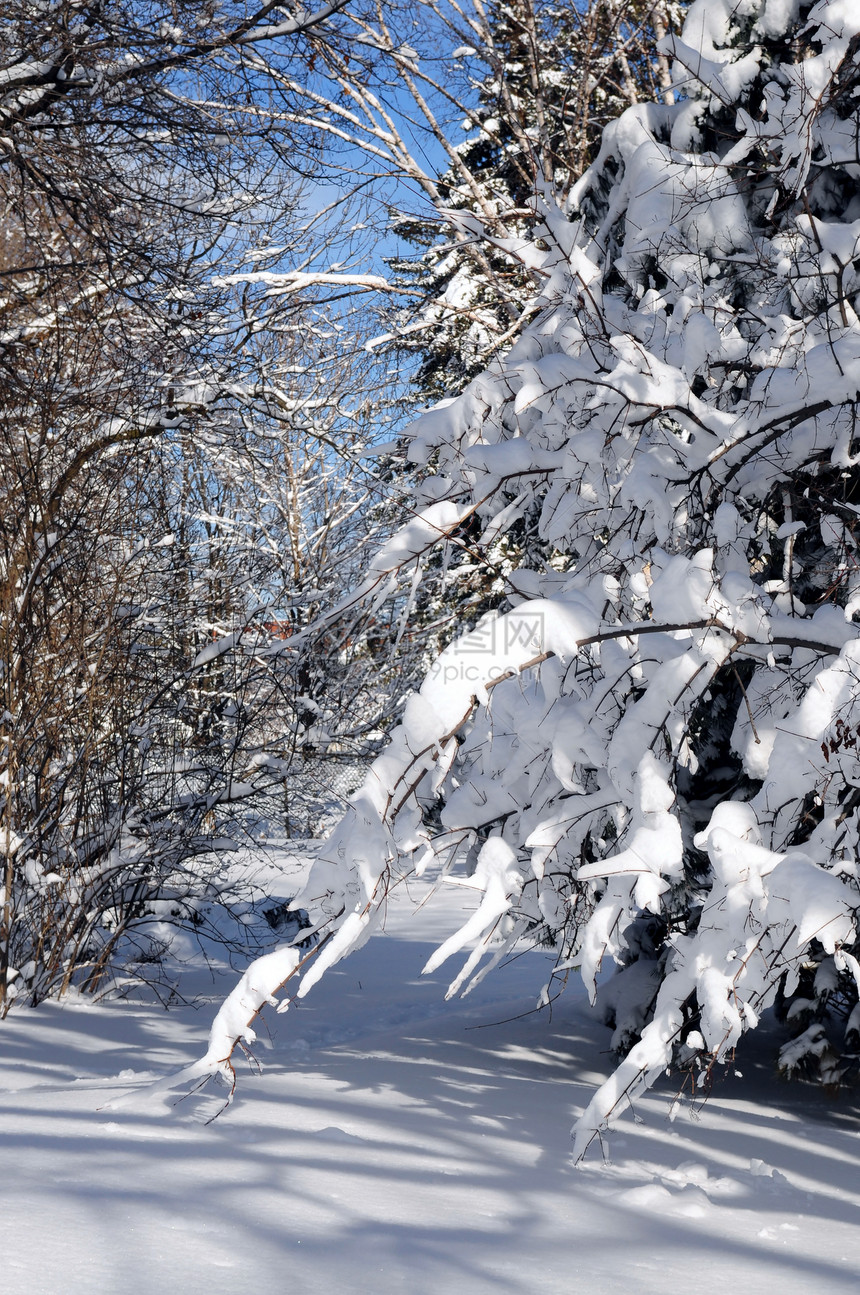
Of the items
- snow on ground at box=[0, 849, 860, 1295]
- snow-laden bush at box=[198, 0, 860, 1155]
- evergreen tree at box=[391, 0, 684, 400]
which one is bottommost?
snow on ground at box=[0, 849, 860, 1295]

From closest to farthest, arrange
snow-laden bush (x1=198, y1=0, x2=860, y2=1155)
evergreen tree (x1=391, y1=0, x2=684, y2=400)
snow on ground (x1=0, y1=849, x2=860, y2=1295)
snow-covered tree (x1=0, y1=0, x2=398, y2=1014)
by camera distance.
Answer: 1. snow on ground (x1=0, y1=849, x2=860, y2=1295)
2. snow-laden bush (x1=198, y1=0, x2=860, y2=1155)
3. snow-covered tree (x1=0, y1=0, x2=398, y2=1014)
4. evergreen tree (x1=391, y1=0, x2=684, y2=400)

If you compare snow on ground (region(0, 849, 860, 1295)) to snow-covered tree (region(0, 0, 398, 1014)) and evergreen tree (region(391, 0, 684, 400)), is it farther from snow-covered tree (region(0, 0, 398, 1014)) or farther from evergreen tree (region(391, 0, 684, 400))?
evergreen tree (region(391, 0, 684, 400))

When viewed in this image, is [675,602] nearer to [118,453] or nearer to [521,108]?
[118,453]

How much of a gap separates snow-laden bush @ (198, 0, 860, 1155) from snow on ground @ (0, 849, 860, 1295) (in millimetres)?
265

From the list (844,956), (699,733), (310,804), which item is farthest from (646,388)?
(310,804)

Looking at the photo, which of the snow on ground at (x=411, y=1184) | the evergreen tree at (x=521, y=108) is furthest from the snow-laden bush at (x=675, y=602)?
the evergreen tree at (x=521, y=108)

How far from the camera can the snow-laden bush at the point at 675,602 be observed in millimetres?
2643

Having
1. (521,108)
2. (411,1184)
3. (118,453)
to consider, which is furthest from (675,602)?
(521,108)

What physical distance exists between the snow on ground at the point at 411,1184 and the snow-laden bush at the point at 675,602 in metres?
0.27

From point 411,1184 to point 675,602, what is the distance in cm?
160

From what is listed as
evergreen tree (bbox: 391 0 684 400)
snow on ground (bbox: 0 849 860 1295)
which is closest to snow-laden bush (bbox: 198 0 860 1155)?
snow on ground (bbox: 0 849 860 1295)

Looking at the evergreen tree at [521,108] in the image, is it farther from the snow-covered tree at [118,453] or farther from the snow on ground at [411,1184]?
the snow on ground at [411,1184]

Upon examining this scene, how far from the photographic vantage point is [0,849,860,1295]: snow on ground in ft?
6.36

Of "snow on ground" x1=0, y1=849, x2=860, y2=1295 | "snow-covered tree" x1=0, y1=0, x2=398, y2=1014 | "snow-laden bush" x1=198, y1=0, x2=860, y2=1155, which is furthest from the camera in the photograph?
"snow-covered tree" x1=0, y1=0, x2=398, y2=1014
